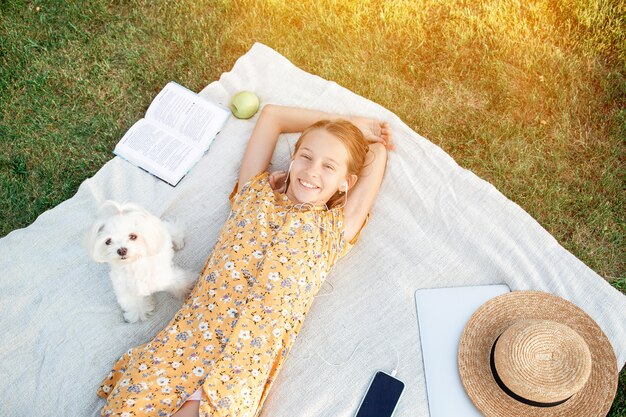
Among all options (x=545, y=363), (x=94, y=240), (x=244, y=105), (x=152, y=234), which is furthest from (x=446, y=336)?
(x=244, y=105)

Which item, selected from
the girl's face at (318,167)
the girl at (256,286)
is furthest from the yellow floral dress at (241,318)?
the girl's face at (318,167)

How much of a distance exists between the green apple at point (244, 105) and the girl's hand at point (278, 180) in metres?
0.66

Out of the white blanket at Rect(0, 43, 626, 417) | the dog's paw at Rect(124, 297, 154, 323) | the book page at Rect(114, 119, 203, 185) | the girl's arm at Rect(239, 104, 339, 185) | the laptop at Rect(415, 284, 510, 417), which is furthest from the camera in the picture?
the book page at Rect(114, 119, 203, 185)

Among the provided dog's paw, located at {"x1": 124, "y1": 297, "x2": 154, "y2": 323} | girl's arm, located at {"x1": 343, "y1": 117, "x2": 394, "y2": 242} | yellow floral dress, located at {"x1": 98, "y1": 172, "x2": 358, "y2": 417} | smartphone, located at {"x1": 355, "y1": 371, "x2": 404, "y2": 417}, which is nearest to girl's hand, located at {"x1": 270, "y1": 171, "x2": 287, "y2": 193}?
yellow floral dress, located at {"x1": 98, "y1": 172, "x2": 358, "y2": 417}

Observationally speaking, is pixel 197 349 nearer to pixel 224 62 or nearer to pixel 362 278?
pixel 362 278

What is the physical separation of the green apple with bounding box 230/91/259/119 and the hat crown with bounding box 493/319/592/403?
2340 mm

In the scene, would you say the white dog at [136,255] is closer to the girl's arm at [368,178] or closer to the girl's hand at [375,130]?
the girl's arm at [368,178]

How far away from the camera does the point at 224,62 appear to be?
14.4 feet

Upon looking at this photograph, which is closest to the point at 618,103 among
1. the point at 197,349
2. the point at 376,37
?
the point at 376,37

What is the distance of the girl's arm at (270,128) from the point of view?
3.48 m

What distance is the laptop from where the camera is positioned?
286 centimetres

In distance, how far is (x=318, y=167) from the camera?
301 cm

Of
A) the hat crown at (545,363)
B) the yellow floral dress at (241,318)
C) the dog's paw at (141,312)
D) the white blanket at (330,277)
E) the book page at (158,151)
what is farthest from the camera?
the book page at (158,151)

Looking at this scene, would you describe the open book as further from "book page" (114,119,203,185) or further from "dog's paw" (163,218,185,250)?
"dog's paw" (163,218,185,250)
